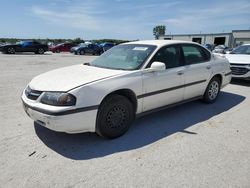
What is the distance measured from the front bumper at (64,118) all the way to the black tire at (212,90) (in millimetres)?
3246

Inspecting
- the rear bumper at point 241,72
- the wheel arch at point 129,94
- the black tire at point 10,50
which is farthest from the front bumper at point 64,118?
the black tire at point 10,50

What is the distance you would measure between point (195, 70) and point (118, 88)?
6.99 feet

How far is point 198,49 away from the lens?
5.12 meters

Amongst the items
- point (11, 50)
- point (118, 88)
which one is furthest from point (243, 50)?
point (11, 50)

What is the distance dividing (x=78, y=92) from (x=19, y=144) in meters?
1.28

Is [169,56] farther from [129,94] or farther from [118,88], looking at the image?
[118,88]

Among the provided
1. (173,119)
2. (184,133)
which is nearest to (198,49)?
(173,119)

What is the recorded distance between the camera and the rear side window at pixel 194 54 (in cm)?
466

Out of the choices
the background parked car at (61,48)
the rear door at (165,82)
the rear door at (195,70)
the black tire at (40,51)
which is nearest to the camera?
the rear door at (165,82)

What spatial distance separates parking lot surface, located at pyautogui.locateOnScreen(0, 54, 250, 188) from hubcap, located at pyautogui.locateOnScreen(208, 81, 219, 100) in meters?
0.90

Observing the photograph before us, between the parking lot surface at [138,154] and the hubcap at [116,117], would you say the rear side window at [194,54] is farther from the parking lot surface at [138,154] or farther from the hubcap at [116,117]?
the hubcap at [116,117]

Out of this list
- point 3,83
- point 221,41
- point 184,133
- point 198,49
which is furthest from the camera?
point 221,41

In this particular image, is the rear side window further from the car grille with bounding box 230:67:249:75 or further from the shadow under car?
the car grille with bounding box 230:67:249:75

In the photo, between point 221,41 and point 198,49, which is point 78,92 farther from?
point 221,41
